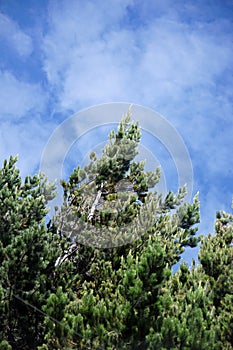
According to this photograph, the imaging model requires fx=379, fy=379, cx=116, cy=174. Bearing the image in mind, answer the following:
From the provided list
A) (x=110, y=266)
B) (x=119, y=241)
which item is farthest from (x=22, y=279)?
(x=119, y=241)

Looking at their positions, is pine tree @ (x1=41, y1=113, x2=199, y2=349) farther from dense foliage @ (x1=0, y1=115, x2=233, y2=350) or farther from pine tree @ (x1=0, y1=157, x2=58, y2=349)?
pine tree @ (x1=0, y1=157, x2=58, y2=349)

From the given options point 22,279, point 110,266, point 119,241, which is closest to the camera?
point 22,279

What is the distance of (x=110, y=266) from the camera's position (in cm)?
1024

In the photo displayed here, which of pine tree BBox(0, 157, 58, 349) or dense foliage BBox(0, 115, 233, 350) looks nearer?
dense foliage BBox(0, 115, 233, 350)

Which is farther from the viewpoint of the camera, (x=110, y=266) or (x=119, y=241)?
(x=119, y=241)

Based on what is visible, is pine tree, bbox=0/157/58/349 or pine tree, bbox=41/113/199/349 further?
pine tree, bbox=0/157/58/349

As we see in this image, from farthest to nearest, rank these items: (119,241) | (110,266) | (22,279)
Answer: (119,241) < (110,266) < (22,279)

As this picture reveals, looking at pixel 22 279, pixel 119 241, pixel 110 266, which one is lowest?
pixel 22 279

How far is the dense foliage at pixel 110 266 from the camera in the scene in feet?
22.9

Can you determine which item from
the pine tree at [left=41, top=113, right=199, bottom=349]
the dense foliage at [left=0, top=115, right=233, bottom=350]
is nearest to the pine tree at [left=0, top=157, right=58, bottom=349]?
the dense foliage at [left=0, top=115, right=233, bottom=350]

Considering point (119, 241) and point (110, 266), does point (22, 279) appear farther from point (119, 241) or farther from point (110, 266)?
point (119, 241)

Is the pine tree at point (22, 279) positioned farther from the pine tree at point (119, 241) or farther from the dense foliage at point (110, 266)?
the pine tree at point (119, 241)

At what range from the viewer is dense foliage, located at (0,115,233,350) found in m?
6.98

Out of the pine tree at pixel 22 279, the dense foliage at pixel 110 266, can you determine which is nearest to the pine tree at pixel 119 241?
the dense foliage at pixel 110 266
